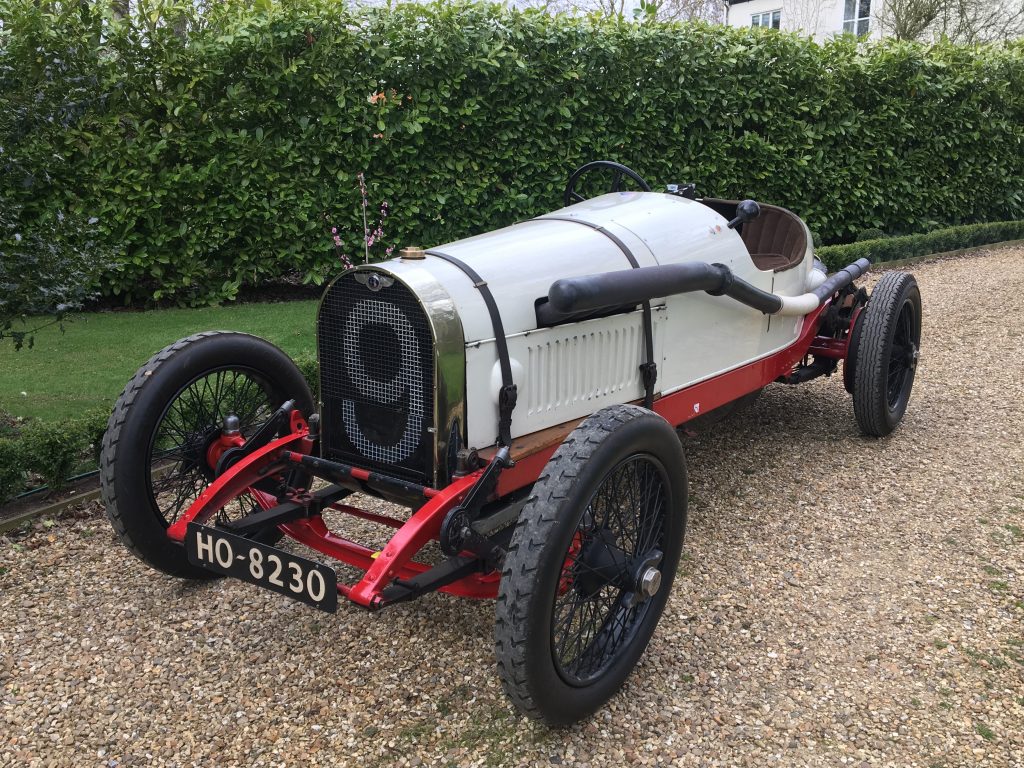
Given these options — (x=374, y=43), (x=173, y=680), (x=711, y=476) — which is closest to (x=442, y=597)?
(x=173, y=680)

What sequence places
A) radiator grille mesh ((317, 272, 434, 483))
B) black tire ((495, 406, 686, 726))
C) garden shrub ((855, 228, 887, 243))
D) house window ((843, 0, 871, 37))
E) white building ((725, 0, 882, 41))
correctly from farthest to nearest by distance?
white building ((725, 0, 882, 41)) → house window ((843, 0, 871, 37)) → garden shrub ((855, 228, 887, 243)) → radiator grille mesh ((317, 272, 434, 483)) → black tire ((495, 406, 686, 726))

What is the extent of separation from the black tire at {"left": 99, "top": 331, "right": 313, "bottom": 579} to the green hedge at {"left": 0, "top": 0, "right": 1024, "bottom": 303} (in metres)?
2.80

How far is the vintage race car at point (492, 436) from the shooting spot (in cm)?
230

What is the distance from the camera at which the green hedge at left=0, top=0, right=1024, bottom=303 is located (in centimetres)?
679

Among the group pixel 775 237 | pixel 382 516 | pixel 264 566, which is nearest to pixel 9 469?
pixel 382 516

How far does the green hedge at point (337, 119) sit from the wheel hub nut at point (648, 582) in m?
4.55

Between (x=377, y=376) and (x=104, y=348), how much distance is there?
4353mm

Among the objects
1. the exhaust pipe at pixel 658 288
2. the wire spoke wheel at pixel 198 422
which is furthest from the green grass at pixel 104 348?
the exhaust pipe at pixel 658 288

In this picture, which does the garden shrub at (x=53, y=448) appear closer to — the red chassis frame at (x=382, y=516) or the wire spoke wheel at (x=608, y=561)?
the red chassis frame at (x=382, y=516)

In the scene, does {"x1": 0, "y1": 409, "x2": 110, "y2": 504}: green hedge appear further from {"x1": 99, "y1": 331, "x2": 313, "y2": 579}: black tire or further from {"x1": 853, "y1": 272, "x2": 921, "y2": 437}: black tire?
{"x1": 853, "y1": 272, "x2": 921, "y2": 437}: black tire

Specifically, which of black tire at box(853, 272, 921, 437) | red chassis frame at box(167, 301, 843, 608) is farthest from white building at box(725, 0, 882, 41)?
red chassis frame at box(167, 301, 843, 608)

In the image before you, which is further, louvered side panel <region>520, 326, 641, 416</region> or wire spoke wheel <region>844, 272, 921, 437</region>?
wire spoke wheel <region>844, 272, 921, 437</region>

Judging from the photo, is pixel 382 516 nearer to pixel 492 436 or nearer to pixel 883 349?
pixel 492 436

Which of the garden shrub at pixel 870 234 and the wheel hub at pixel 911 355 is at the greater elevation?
the wheel hub at pixel 911 355
